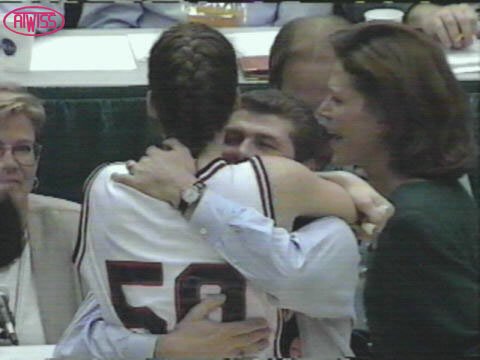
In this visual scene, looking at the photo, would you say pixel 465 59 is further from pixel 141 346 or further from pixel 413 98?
pixel 141 346

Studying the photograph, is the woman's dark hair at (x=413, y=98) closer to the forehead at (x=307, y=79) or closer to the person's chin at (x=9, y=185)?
the forehead at (x=307, y=79)

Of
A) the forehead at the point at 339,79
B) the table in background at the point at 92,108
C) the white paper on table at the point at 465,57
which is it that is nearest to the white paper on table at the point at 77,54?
the table in background at the point at 92,108

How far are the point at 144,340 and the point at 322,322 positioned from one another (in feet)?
0.58

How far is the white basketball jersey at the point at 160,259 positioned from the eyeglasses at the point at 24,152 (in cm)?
7

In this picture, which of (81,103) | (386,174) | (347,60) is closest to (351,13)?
(347,60)

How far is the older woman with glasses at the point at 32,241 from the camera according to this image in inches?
38.7

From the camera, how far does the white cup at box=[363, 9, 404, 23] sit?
945 mm

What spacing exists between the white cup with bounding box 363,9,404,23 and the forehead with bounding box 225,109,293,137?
131 mm

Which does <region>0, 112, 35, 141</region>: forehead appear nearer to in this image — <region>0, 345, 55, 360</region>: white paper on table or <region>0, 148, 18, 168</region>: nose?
<region>0, 148, 18, 168</region>: nose

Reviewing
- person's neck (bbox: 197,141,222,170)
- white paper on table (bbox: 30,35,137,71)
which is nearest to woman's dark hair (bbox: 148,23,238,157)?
person's neck (bbox: 197,141,222,170)

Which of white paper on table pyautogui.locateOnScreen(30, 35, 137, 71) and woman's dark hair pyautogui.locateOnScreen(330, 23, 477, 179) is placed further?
white paper on table pyautogui.locateOnScreen(30, 35, 137, 71)

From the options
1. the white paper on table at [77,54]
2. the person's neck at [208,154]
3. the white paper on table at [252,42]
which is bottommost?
the person's neck at [208,154]

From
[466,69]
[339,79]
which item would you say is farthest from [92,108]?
[466,69]

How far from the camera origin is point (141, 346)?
951mm
